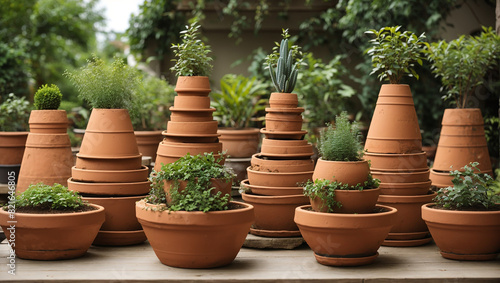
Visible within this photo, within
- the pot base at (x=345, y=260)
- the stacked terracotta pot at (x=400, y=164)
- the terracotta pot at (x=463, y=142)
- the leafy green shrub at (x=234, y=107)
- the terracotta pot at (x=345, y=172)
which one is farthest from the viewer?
the leafy green shrub at (x=234, y=107)

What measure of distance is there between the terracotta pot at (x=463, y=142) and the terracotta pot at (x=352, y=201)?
1.44 meters

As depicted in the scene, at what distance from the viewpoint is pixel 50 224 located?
12.2 ft

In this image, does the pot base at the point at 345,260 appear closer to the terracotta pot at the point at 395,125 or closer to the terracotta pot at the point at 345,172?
the terracotta pot at the point at 345,172

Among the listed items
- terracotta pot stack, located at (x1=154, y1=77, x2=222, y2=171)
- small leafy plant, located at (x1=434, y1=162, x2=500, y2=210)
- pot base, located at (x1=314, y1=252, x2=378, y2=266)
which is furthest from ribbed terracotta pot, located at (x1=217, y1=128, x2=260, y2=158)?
small leafy plant, located at (x1=434, y1=162, x2=500, y2=210)

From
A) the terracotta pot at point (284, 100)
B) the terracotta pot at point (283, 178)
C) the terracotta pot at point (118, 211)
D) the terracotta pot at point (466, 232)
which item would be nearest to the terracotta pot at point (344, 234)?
the terracotta pot at point (466, 232)

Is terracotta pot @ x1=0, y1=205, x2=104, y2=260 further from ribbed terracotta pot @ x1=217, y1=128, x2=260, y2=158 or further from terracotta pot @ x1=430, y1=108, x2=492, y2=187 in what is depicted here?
terracotta pot @ x1=430, y1=108, x2=492, y2=187

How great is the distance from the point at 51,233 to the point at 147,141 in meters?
2.31

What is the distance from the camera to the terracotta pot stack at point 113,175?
4285mm

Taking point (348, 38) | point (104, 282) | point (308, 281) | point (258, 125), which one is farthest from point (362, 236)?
point (348, 38)

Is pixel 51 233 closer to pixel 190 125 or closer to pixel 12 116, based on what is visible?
pixel 190 125

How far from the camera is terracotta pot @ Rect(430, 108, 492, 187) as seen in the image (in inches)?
193

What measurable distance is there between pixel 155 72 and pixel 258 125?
1925 millimetres

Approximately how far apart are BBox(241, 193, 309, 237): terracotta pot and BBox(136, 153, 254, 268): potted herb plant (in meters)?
0.57

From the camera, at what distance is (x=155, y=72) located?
28.8ft
